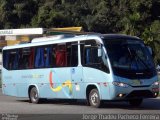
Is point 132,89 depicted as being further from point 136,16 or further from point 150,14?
point 150,14

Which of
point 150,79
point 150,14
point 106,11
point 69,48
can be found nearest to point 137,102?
point 150,79

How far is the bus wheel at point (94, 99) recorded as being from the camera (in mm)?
18078

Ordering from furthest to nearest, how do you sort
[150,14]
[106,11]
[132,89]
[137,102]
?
[106,11] → [150,14] → [137,102] → [132,89]

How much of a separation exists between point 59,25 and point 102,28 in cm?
692

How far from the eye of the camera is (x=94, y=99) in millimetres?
18344

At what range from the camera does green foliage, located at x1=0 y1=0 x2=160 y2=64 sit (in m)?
64.2

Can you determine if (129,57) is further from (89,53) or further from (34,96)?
(34,96)

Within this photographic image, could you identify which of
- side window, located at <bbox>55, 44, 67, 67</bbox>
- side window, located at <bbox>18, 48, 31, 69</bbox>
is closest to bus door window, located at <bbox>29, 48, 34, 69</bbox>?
side window, located at <bbox>18, 48, 31, 69</bbox>

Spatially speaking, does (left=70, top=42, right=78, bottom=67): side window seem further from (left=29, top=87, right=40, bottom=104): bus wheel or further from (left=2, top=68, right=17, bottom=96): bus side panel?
(left=2, top=68, right=17, bottom=96): bus side panel

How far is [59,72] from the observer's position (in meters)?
20.3

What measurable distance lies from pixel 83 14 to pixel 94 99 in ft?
190

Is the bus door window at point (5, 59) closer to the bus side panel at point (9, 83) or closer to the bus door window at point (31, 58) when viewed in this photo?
the bus side panel at point (9, 83)

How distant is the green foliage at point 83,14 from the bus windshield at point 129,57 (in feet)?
142

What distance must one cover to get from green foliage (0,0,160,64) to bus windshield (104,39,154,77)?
43.3 metres
